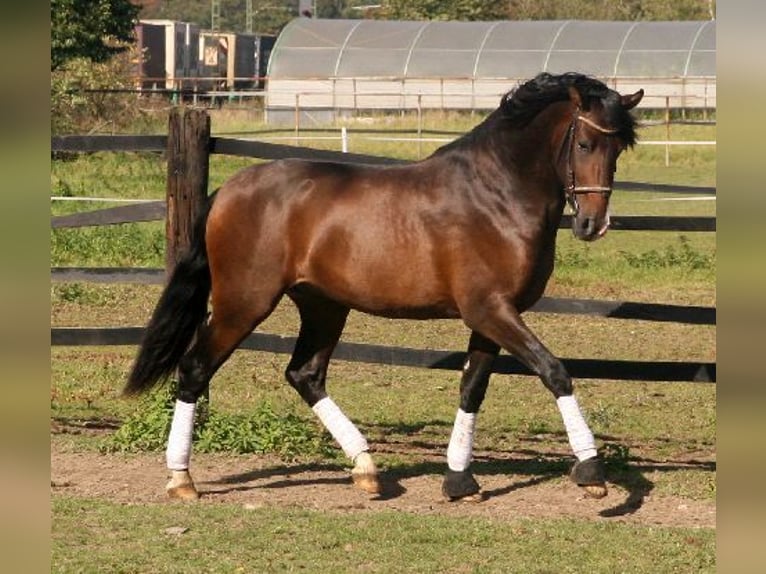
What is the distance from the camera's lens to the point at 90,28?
38.7 metres

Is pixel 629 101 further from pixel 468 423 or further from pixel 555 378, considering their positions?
pixel 468 423

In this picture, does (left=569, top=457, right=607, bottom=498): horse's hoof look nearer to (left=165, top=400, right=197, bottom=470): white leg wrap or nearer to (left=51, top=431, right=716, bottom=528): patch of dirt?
(left=51, top=431, right=716, bottom=528): patch of dirt

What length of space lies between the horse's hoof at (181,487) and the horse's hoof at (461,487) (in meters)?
1.20

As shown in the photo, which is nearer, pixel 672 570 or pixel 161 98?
pixel 672 570

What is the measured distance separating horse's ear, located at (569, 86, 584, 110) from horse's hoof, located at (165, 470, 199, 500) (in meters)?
2.49

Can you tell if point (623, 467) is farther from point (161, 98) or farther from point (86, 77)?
point (161, 98)

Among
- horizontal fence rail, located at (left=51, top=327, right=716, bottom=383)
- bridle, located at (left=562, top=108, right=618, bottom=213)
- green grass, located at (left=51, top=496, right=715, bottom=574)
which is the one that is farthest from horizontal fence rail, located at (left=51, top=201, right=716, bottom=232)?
green grass, located at (left=51, top=496, right=715, bottom=574)

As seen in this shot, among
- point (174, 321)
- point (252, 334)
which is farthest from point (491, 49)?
point (174, 321)

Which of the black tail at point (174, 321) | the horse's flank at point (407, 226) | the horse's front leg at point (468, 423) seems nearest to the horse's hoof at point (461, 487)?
the horse's front leg at point (468, 423)

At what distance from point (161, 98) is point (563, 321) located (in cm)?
3168

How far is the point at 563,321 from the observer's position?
42.8 ft

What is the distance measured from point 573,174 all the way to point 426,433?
2845 millimetres

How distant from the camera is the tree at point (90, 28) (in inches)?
1449
